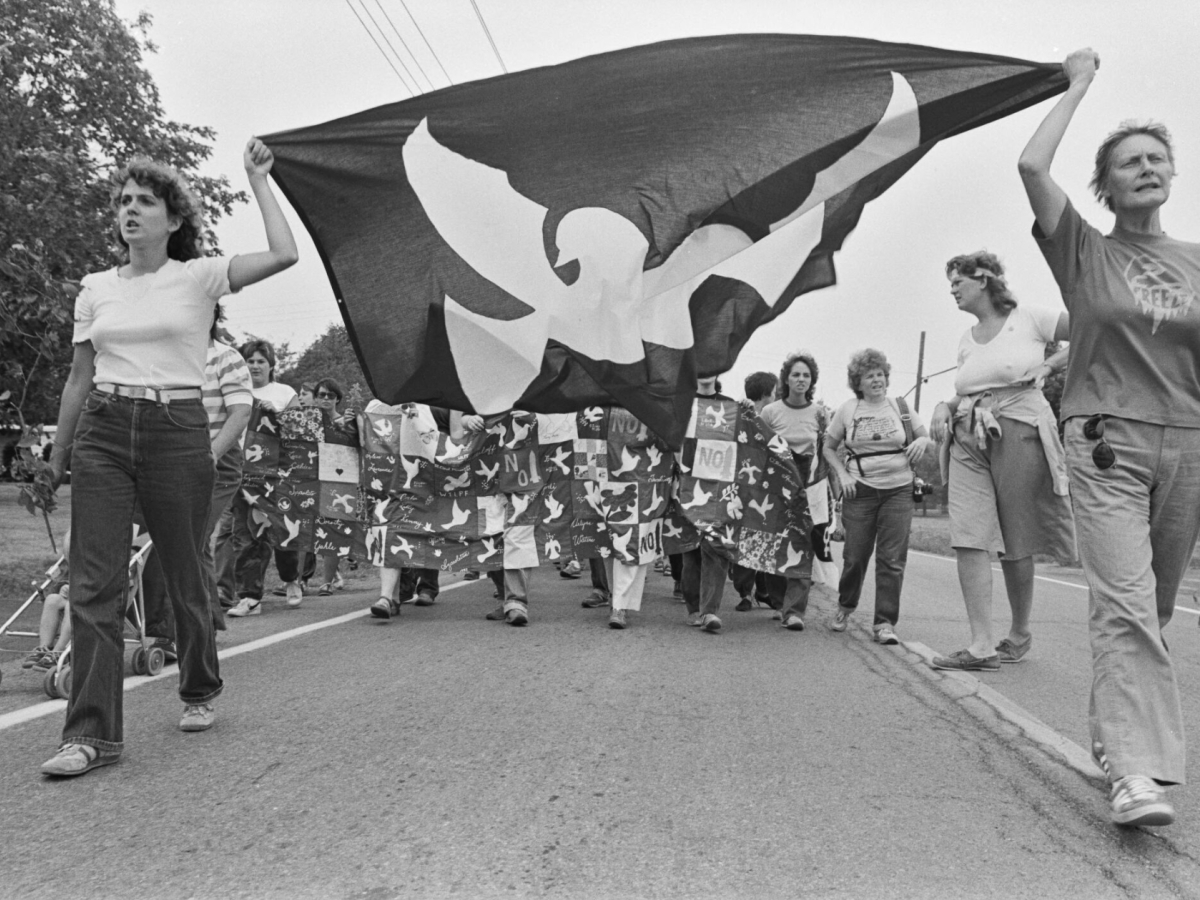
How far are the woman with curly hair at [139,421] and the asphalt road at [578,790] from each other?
1.40 ft

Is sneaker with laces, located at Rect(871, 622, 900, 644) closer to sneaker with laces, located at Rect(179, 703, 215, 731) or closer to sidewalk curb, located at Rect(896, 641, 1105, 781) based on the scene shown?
sidewalk curb, located at Rect(896, 641, 1105, 781)

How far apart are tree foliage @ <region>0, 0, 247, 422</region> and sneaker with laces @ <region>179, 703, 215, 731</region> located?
12.2 metres

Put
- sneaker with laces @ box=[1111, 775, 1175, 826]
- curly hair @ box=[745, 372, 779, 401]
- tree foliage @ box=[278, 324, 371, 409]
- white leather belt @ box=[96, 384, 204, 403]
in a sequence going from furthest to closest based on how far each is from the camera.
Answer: tree foliage @ box=[278, 324, 371, 409]
curly hair @ box=[745, 372, 779, 401]
white leather belt @ box=[96, 384, 204, 403]
sneaker with laces @ box=[1111, 775, 1175, 826]

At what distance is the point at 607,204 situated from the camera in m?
4.52

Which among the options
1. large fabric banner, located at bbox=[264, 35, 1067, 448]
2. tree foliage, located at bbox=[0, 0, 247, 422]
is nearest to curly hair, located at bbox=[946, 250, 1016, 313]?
large fabric banner, located at bbox=[264, 35, 1067, 448]

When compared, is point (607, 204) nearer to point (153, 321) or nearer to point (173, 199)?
point (173, 199)

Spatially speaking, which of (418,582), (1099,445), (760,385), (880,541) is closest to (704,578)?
(880,541)

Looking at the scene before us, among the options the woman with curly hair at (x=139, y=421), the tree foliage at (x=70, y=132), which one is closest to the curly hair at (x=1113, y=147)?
the woman with curly hair at (x=139, y=421)

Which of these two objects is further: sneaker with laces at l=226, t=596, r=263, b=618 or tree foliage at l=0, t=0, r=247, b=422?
tree foliage at l=0, t=0, r=247, b=422

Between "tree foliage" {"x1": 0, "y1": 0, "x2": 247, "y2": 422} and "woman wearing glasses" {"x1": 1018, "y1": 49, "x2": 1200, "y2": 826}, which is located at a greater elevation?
"tree foliage" {"x1": 0, "y1": 0, "x2": 247, "y2": 422}

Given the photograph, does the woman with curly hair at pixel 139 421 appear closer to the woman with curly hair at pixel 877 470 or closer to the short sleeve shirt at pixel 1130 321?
the short sleeve shirt at pixel 1130 321

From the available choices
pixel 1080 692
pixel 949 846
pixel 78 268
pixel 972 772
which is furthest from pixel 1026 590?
pixel 78 268

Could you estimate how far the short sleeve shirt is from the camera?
3.30 m

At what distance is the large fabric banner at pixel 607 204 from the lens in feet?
14.6
